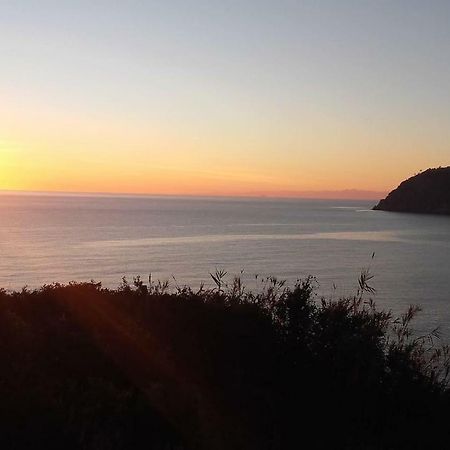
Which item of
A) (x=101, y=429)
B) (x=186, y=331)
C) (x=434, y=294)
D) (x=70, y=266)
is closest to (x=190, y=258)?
(x=70, y=266)

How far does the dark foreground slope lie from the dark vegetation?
576 ft

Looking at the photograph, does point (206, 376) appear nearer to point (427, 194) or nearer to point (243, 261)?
point (243, 261)

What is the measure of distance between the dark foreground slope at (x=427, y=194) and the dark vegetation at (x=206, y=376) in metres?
176

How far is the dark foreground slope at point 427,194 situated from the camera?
17862 cm

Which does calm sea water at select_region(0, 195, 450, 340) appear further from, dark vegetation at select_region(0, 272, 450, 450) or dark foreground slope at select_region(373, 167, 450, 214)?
dark foreground slope at select_region(373, 167, 450, 214)

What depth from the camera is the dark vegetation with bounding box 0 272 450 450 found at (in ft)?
17.7

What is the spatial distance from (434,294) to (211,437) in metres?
31.0

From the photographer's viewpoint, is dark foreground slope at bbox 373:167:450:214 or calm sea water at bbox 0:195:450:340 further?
dark foreground slope at bbox 373:167:450:214

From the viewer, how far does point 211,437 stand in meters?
5.55

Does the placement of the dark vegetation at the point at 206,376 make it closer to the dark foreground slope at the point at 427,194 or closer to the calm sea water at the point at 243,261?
the calm sea water at the point at 243,261

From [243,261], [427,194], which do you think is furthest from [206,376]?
[427,194]

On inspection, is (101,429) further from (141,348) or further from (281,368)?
(281,368)

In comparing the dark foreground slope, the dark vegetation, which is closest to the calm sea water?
the dark vegetation

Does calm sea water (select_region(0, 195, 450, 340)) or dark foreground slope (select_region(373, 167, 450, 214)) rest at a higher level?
dark foreground slope (select_region(373, 167, 450, 214))
